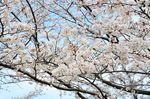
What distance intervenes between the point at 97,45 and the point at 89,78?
63 cm

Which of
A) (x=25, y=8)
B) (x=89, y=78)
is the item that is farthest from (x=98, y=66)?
(x=25, y=8)

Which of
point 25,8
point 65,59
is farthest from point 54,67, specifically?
point 25,8

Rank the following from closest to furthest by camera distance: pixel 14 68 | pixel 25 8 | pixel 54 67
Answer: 1. pixel 14 68
2. pixel 54 67
3. pixel 25 8

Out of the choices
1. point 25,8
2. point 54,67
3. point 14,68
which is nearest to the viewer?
point 14,68

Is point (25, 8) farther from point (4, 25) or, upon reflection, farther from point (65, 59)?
point (65, 59)

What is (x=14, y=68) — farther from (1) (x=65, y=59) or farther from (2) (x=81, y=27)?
(2) (x=81, y=27)

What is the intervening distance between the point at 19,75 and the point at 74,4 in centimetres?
184

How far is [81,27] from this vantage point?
7797mm

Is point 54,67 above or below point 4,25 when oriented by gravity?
below

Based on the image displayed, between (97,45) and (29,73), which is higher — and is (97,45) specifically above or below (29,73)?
above

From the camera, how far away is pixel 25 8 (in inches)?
319

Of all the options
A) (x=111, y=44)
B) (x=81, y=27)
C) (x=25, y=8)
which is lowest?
(x=111, y=44)

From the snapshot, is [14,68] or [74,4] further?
[74,4]

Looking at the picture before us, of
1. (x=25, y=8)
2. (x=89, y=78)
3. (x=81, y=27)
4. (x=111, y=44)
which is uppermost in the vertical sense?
(x=25, y=8)
